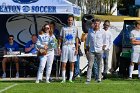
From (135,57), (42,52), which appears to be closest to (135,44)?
(135,57)

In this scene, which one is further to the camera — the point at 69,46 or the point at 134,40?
the point at 134,40

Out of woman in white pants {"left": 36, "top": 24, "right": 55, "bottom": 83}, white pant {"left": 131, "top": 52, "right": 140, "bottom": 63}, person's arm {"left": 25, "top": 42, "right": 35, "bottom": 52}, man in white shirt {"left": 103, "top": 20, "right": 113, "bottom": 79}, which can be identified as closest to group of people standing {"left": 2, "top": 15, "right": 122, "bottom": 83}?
woman in white pants {"left": 36, "top": 24, "right": 55, "bottom": 83}

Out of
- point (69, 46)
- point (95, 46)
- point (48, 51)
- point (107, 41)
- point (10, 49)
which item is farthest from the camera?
point (10, 49)

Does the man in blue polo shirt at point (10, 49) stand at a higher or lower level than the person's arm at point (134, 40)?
lower

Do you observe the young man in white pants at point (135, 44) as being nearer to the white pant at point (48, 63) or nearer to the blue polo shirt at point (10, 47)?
the white pant at point (48, 63)

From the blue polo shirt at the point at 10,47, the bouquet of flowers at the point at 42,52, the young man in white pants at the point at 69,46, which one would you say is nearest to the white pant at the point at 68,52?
the young man in white pants at the point at 69,46

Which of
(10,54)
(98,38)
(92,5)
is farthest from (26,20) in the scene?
(92,5)

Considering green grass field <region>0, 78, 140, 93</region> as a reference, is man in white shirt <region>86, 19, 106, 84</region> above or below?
above

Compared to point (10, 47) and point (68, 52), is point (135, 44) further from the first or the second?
point (10, 47)

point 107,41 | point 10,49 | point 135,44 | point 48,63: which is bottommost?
point 48,63

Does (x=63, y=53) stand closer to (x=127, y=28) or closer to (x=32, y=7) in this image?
(x=32, y=7)

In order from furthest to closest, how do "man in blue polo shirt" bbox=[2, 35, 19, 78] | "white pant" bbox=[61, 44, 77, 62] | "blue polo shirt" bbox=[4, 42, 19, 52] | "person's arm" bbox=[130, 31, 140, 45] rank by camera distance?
"blue polo shirt" bbox=[4, 42, 19, 52] < "man in blue polo shirt" bbox=[2, 35, 19, 78] < "person's arm" bbox=[130, 31, 140, 45] < "white pant" bbox=[61, 44, 77, 62]

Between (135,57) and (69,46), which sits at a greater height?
(69,46)

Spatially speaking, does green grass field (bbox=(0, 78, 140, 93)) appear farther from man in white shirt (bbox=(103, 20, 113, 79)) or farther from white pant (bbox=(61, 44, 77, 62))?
man in white shirt (bbox=(103, 20, 113, 79))
